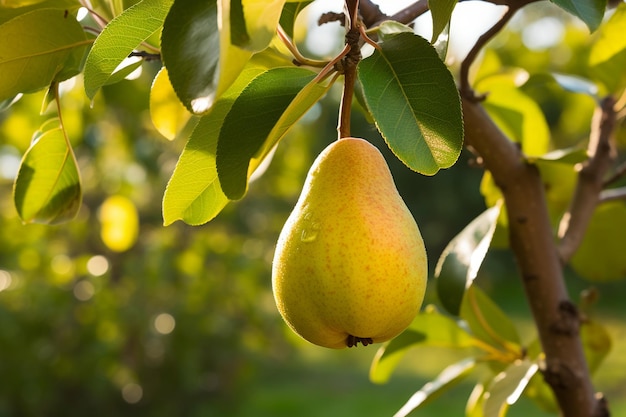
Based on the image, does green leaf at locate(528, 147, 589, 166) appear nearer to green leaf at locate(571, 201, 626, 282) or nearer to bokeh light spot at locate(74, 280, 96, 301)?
green leaf at locate(571, 201, 626, 282)

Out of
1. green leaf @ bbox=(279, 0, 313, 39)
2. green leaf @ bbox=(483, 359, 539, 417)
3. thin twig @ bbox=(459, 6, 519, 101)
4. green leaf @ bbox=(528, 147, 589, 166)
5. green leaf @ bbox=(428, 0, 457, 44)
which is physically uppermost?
green leaf @ bbox=(428, 0, 457, 44)

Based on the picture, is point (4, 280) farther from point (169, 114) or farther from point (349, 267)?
point (349, 267)

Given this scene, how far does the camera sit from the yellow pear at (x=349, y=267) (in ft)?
1.46

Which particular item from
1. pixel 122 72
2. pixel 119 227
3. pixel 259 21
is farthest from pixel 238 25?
pixel 119 227

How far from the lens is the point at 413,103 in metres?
0.47

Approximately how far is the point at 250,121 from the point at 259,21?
108mm

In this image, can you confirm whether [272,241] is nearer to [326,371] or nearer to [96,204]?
[326,371]

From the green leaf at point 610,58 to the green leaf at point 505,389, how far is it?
38cm

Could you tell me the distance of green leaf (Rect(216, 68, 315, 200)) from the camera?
0.46 meters

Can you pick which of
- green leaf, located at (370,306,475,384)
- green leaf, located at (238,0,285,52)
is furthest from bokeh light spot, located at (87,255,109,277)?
green leaf, located at (238,0,285,52)

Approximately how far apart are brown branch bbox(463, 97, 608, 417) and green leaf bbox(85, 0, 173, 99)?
1.17 ft

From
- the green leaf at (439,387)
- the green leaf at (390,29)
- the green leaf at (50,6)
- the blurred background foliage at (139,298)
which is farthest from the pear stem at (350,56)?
the blurred background foliage at (139,298)

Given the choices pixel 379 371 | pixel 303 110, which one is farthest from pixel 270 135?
pixel 379 371

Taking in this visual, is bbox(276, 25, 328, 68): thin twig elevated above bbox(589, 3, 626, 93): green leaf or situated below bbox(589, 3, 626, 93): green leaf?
above
